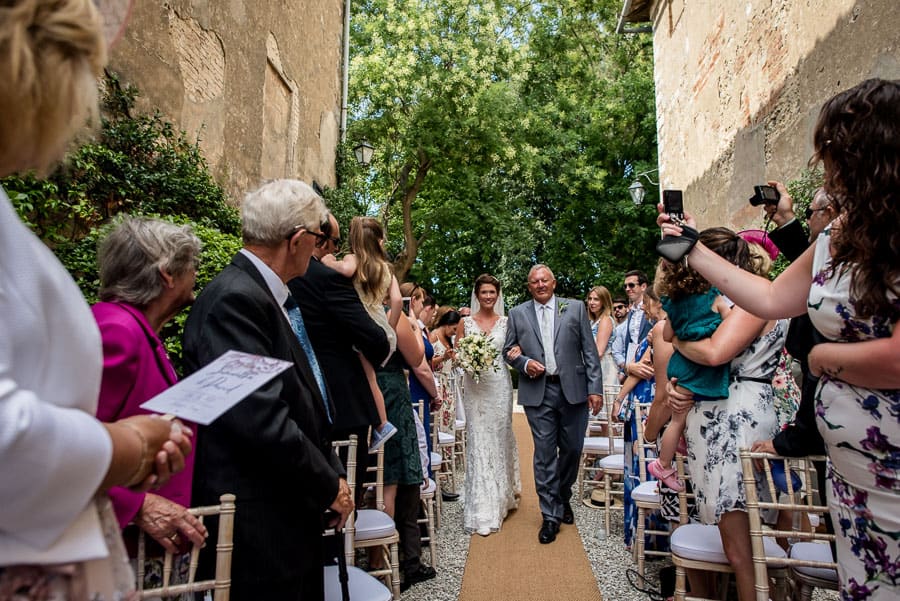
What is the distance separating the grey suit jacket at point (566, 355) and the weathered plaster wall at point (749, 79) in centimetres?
335

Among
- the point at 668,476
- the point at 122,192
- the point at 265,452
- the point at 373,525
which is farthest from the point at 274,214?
the point at 122,192

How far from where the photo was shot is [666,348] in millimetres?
3635

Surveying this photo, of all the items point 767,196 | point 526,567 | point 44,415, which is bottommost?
point 526,567

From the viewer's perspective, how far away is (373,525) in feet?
11.1

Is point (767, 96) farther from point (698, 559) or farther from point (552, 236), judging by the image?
point (552, 236)

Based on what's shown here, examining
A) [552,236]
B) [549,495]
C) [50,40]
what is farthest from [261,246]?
[552,236]

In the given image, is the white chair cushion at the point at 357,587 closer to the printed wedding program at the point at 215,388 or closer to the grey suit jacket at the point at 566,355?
the printed wedding program at the point at 215,388

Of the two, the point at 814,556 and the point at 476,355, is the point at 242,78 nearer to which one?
the point at 476,355

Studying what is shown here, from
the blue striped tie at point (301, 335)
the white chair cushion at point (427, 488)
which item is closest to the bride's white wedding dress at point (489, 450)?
the white chair cushion at point (427, 488)

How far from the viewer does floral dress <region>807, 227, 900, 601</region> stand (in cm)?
165

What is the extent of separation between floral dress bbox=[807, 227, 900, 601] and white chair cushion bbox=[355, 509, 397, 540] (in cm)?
222

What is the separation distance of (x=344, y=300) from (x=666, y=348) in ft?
6.16

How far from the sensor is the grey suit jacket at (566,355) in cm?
561

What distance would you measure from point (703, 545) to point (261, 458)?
212 centimetres
